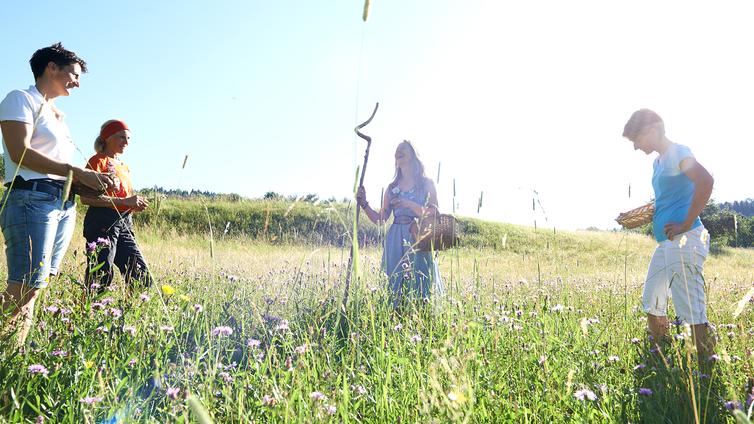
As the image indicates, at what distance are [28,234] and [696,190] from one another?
449 centimetres

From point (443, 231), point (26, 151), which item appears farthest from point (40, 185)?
point (443, 231)

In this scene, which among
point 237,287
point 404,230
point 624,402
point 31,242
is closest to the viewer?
point 624,402

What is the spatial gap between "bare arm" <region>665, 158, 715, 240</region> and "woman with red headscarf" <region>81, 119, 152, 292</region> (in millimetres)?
4200

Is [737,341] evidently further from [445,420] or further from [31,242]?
[31,242]

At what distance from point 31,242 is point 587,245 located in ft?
96.3

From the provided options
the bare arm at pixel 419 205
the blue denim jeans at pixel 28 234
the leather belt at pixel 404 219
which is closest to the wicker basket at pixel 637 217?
the bare arm at pixel 419 205

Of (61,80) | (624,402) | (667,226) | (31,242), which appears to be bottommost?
(624,402)

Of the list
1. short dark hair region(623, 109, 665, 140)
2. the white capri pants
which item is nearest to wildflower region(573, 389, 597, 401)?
the white capri pants

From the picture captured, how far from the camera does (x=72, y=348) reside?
241 cm

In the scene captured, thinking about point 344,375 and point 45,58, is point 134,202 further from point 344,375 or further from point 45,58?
point 344,375

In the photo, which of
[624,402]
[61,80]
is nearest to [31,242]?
[61,80]

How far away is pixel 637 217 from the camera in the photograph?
433 cm

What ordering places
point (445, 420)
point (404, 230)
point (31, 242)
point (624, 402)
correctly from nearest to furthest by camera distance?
1. point (445, 420)
2. point (624, 402)
3. point (31, 242)
4. point (404, 230)

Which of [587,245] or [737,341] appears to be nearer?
[737,341]
